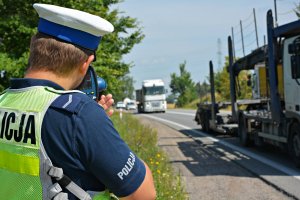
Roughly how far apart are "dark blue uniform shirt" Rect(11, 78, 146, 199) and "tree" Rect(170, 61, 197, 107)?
251ft

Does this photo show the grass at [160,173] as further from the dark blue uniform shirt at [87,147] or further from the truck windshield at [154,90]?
the truck windshield at [154,90]

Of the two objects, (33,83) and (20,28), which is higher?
(20,28)

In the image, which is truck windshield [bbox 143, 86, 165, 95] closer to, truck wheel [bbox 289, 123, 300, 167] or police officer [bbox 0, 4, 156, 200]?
truck wheel [bbox 289, 123, 300, 167]

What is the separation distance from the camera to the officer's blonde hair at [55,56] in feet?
6.02

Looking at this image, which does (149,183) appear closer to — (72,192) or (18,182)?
(72,192)

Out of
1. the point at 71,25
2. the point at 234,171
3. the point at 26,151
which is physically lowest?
the point at 234,171

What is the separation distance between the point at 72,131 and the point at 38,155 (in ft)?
0.53

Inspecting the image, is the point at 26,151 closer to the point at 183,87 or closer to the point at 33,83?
the point at 33,83

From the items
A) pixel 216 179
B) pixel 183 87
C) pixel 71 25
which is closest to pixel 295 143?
pixel 216 179

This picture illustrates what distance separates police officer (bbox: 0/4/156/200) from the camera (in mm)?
1721

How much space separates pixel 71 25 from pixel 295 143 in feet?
29.7

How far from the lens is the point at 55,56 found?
6.03 feet

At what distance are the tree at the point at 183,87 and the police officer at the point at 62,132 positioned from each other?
7657 centimetres

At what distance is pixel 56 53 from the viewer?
1834 millimetres
